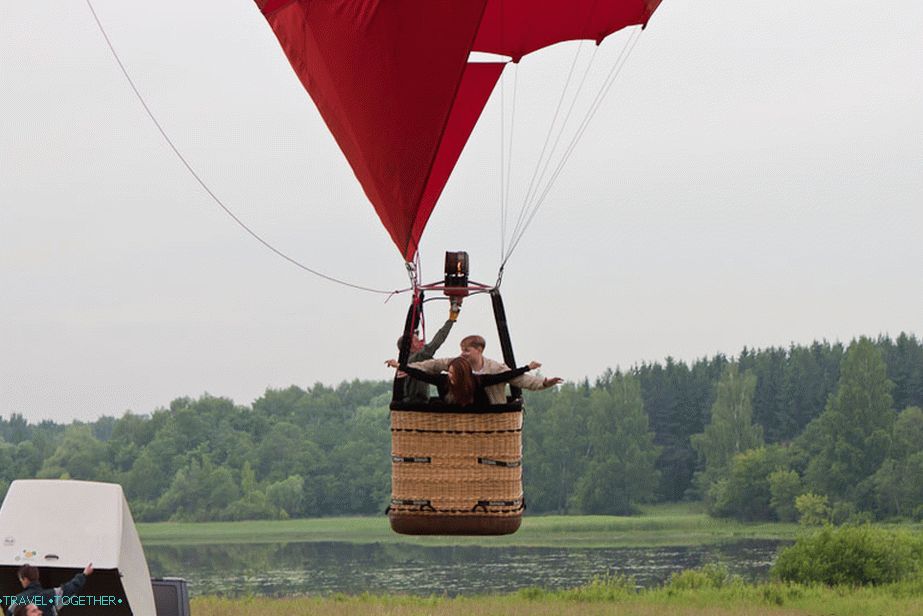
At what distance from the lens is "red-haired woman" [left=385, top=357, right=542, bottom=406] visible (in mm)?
8484

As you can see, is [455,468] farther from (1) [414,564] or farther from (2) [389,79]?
(1) [414,564]

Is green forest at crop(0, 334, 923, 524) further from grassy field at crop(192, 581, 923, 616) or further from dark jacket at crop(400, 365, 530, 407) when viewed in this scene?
dark jacket at crop(400, 365, 530, 407)

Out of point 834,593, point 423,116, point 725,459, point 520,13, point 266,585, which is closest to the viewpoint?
point 423,116

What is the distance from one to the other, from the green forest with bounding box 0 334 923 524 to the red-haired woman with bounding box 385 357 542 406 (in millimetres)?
56712

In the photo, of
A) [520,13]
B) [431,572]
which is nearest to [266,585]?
[431,572]

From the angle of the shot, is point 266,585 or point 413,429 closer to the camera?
point 413,429

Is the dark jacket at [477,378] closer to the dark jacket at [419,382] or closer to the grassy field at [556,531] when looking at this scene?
the dark jacket at [419,382]

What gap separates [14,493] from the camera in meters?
9.66

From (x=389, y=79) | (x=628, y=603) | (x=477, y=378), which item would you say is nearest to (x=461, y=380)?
(x=477, y=378)

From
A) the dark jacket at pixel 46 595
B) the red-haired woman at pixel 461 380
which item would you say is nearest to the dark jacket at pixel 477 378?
the red-haired woman at pixel 461 380

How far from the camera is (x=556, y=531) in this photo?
65125 millimetres

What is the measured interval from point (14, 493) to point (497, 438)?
3.28m

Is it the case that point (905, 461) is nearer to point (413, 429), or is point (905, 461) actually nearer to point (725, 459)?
point (725, 459)

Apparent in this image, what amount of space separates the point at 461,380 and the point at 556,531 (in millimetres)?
57528
